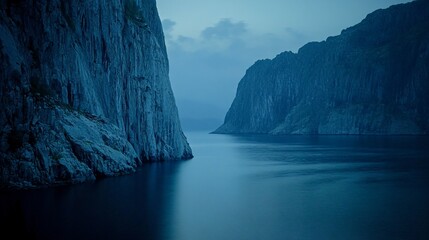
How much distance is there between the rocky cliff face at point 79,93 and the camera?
127 feet

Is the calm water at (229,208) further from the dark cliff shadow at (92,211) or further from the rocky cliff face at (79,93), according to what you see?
the rocky cliff face at (79,93)

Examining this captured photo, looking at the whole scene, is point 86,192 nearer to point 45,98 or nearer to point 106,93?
point 45,98

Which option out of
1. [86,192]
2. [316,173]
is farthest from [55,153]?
[316,173]

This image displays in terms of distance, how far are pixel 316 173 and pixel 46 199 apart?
38.5 meters

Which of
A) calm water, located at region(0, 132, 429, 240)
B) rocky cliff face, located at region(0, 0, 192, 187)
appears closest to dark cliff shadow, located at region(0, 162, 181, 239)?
calm water, located at region(0, 132, 429, 240)

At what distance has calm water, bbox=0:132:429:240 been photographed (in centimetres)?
2662

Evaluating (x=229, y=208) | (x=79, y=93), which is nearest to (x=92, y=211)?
(x=229, y=208)

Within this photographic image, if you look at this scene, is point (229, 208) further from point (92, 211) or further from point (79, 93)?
point (79, 93)

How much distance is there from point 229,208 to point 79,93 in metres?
27.6

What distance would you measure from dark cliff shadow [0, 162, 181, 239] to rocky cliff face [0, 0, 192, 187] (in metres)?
3.78

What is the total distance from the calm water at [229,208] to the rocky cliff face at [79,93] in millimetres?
3420

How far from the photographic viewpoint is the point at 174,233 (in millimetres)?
27188

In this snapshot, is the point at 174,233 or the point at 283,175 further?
the point at 283,175

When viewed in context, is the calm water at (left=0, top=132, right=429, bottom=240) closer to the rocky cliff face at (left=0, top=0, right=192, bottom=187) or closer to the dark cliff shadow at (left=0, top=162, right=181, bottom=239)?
the dark cliff shadow at (left=0, top=162, right=181, bottom=239)
